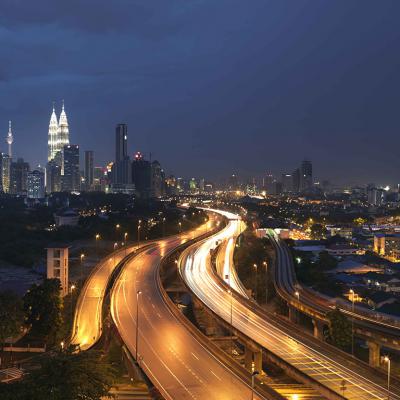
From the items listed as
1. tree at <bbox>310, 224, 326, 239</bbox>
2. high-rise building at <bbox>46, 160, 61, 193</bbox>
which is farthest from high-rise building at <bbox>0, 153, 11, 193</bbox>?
tree at <bbox>310, 224, 326, 239</bbox>

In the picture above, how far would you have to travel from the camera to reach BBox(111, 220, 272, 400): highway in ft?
39.8

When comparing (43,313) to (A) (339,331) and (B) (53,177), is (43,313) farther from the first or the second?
(B) (53,177)

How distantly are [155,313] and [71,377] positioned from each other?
8.30m

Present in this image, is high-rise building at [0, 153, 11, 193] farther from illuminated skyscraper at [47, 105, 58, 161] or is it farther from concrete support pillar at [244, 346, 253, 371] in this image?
concrete support pillar at [244, 346, 253, 371]

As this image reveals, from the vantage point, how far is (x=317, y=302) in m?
23.2

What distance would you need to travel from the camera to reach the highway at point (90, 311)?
700 inches

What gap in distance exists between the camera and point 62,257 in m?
25.5

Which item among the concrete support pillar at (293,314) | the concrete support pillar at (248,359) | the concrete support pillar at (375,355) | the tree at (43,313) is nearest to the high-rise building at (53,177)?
the concrete support pillar at (293,314)

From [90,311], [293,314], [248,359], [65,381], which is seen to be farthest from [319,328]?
[65,381]

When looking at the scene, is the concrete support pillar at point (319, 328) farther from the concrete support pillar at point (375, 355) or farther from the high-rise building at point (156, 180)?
the high-rise building at point (156, 180)

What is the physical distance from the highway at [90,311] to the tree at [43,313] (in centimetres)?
74

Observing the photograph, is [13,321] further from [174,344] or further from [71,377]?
[71,377]

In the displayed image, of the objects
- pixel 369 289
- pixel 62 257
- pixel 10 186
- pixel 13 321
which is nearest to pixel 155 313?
pixel 13 321

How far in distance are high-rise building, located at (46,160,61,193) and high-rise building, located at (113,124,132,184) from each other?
1686cm
